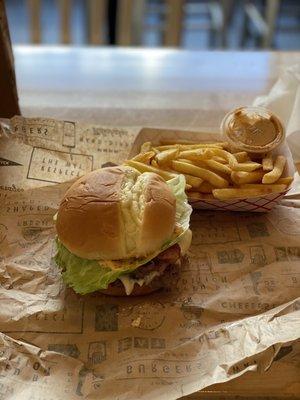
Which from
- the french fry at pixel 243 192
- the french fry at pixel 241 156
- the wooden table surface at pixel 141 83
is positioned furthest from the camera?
the wooden table surface at pixel 141 83

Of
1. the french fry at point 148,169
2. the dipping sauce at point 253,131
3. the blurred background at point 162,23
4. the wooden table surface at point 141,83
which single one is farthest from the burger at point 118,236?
the blurred background at point 162,23

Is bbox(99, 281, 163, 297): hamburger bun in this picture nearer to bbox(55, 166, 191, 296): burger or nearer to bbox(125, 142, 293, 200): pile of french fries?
bbox(55, 166, 191, 296): burger

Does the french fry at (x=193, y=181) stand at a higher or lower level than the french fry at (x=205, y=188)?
higher

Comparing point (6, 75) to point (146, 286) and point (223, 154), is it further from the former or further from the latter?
point (146, 286)

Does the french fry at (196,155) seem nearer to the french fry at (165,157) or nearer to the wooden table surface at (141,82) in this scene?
the french fry at (165,157)

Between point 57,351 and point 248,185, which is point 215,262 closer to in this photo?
point 248,185

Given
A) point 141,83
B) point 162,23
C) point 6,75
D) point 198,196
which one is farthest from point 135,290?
point 162,23
